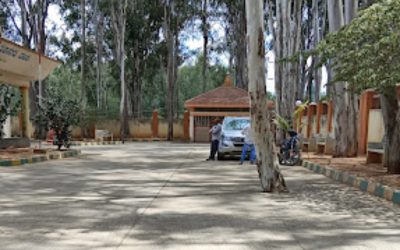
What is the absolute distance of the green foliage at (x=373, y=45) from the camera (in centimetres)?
781

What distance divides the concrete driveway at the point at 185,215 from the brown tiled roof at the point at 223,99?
24.5m

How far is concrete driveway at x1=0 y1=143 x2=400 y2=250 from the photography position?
4.85m

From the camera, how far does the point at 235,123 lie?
17.6 metres

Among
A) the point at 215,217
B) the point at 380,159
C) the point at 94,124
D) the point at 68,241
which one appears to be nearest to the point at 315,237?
the point at 215,217

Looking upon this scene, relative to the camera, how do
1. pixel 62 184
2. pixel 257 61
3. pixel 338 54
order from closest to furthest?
pixel 257 61 < pixel 62 184 < pixel 338 54

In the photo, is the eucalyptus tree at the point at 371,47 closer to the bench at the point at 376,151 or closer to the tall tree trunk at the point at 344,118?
the bench at the point at 376,151

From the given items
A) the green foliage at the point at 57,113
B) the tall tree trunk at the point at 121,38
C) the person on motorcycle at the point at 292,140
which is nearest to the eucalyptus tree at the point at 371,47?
the person on motorcycle at the point at 292,140

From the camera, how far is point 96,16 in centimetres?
3666

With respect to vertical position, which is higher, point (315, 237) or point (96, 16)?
point (96, 16)

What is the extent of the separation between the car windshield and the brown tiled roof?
16647 millimetres

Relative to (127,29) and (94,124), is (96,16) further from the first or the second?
(94,124)

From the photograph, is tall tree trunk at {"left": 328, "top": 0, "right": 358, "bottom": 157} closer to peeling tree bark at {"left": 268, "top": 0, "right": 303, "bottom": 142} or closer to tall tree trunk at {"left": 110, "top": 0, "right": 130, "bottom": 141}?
peeling tree bark at {"left": 268, "top": 0, "right": 303, "bottom": 142}

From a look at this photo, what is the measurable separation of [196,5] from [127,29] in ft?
21.1

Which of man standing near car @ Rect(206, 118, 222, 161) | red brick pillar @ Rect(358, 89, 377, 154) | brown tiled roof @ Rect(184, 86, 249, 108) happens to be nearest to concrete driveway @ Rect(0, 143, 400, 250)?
man standing near car @ Rect(206, 118, 222, 161)
